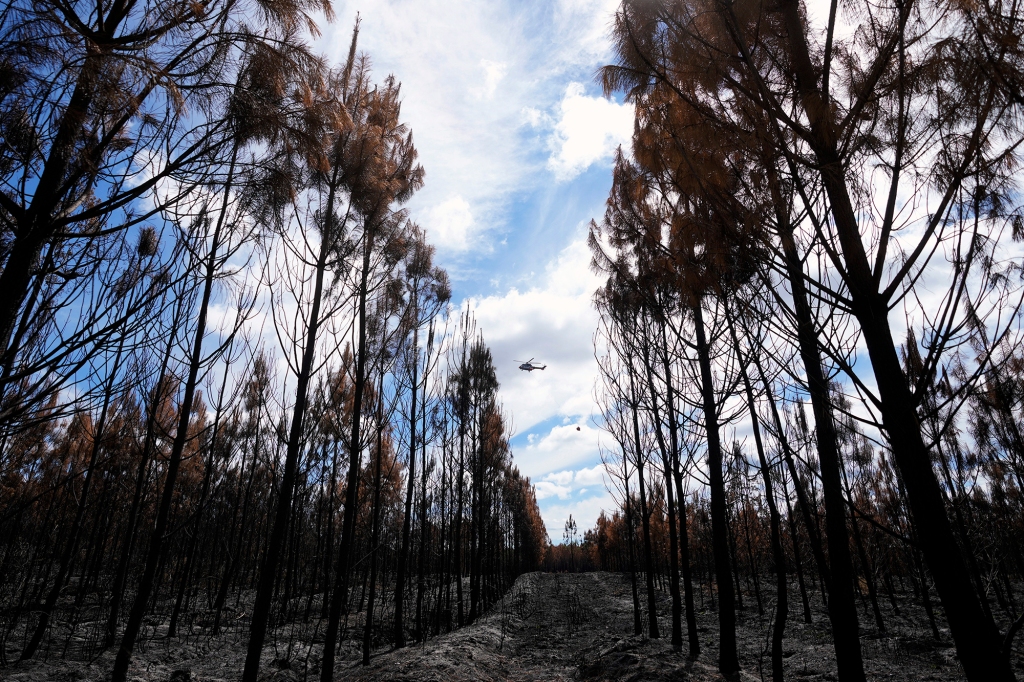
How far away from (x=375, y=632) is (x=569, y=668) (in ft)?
22.1

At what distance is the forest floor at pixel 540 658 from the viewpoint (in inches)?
248

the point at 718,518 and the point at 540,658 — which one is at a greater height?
the point at 718,518

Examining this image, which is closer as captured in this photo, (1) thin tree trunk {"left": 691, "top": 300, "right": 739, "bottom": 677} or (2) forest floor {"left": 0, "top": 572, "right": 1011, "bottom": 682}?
(1) thin tree trunk {"left": 691, "top": 300, "right": 739, "bottom": 677}

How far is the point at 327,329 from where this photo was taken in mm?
4871

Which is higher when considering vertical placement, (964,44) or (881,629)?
(964,44)

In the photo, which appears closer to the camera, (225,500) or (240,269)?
(240,269)

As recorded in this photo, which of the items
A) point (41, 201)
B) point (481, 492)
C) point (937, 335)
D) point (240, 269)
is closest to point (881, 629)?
point (481, 492)

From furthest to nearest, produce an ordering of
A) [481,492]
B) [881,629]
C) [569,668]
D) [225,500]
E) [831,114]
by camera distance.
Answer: [225,500] < [481,492] < [881,629] < [569,668] < [831,114]

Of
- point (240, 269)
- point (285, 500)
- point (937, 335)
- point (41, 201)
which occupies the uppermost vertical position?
point (240, 269)

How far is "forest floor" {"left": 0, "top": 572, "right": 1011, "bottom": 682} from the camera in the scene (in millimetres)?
6309

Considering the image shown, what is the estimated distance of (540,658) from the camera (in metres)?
8.59

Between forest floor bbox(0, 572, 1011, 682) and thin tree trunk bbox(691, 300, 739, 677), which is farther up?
thin tree trunk bbox(691, 300, 739, 677)

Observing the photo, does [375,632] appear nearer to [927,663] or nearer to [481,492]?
[481,492]

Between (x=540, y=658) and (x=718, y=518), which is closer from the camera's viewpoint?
(x=718, y=518)
